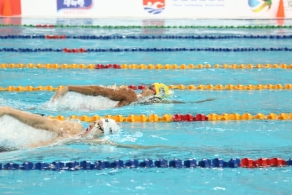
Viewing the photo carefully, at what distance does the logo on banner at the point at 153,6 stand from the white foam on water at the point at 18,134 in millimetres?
10610

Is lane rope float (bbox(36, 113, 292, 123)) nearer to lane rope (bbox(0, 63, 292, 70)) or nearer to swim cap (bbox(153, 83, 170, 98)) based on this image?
swim cap (bbox(153, 83, 170, 98))

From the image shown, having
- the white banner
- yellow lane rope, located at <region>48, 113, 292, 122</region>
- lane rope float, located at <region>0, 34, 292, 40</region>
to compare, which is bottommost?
yellow lane rope, located at <region>48, 113, 292, 122</region>

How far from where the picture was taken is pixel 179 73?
29.8 feet

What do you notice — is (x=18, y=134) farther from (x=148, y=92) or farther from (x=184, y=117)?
(x=148, y=92)

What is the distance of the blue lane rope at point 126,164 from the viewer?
15.8ft

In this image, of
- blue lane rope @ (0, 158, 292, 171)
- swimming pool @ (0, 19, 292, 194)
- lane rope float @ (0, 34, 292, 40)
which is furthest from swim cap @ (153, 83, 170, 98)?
lane rope float @ (0, 34, 292, 40)

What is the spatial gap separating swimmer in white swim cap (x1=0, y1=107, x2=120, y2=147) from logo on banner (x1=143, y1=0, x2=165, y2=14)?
10.3 metres

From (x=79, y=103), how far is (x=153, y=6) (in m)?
9.15

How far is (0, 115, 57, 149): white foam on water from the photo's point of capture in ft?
16.8

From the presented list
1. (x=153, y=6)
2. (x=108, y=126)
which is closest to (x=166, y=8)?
(x=153, y=6)

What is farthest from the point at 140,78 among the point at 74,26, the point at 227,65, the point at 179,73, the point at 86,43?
the point at 74,26

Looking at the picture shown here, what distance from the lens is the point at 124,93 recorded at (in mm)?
7008

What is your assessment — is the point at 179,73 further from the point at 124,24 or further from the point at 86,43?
the point at 124,24

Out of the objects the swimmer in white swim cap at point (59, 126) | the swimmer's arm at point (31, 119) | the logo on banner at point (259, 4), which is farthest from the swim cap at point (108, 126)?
the logo on banner at point (259, 4)
